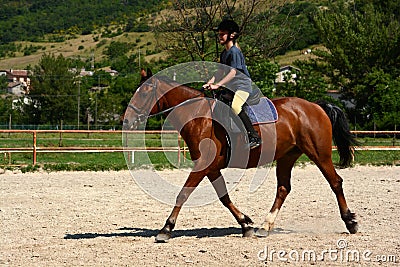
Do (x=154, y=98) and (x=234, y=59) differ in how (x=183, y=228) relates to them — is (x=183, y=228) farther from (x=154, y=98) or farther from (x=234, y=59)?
(x=234, y=59)

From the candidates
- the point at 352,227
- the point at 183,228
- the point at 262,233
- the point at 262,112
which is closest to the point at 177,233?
the point at 183,228

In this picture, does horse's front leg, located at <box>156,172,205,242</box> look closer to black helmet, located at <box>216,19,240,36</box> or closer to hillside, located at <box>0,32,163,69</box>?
black helmet, located at <box>216,19,240,36</box>

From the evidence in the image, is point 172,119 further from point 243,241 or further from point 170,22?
point 170,22

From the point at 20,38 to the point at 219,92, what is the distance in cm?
19620

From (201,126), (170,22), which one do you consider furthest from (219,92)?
(170,22)

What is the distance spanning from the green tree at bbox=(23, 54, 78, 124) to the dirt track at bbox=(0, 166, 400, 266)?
50516 millimetres

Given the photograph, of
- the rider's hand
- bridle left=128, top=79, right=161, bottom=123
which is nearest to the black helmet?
the rider's hand

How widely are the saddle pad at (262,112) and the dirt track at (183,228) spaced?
161 cm

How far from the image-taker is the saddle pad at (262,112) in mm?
7664

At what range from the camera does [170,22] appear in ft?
76.7

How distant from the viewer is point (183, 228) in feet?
27.3

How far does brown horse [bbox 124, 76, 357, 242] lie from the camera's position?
7.37m

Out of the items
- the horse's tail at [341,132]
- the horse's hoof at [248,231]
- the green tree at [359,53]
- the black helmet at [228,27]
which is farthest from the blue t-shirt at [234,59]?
the green tree at [359,53]

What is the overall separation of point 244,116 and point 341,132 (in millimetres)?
2041
